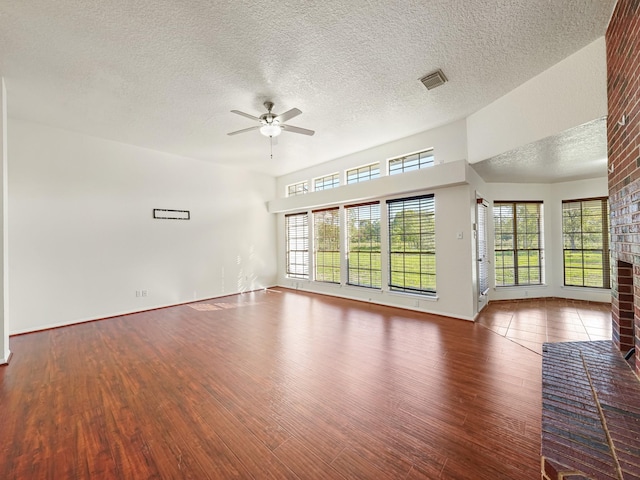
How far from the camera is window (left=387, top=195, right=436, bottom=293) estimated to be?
16.3 feet

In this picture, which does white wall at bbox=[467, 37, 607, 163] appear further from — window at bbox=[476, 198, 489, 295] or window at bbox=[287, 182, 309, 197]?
window at bbox=[287, 182, 309, 197]

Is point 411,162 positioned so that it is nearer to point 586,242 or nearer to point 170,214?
point 586,242

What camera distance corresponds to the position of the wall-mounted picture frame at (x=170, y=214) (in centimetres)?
571

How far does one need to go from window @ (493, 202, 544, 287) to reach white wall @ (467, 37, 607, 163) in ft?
8.09

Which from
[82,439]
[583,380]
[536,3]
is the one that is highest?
[536,3]

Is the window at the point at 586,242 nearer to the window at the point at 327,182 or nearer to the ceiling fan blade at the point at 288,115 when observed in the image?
the window at the point at 327,182

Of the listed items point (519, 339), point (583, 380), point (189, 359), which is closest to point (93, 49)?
point (189, 359)

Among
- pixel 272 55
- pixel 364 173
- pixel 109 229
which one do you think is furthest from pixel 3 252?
pixel 364 173

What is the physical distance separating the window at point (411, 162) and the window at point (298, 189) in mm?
2740

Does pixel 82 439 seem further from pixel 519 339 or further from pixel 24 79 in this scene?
pixel 519 339

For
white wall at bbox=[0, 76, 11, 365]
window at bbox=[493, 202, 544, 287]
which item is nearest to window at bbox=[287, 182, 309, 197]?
window at bbox=[493, 202, 544, 287]

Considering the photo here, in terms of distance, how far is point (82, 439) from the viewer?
1.89 m

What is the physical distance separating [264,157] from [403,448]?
19.5 ft

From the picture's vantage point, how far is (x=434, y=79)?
3.25 m
